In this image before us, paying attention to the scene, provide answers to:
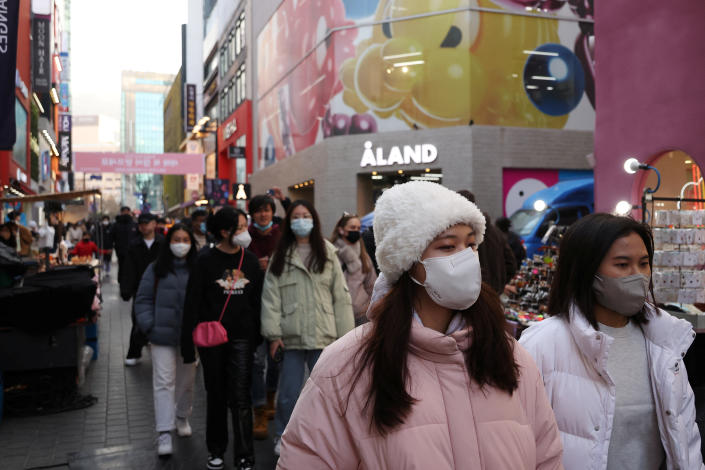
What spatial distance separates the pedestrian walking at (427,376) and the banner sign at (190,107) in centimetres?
6823

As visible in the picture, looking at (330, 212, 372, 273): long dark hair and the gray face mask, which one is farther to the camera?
(330, 212, 372, 273): long dark hair

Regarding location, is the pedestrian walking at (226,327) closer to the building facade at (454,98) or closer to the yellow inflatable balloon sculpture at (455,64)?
the building facade at (454,98)

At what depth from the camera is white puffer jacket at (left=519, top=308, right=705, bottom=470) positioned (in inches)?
99.1

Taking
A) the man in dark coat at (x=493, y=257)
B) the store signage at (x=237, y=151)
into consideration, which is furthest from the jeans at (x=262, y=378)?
the store signage at (x=237, y=151)

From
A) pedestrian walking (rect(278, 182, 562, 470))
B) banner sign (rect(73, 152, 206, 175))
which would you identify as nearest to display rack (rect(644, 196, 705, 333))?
pedestrian walking (rect(278, 182, 562, 470))

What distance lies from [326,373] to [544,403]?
2.26 feet

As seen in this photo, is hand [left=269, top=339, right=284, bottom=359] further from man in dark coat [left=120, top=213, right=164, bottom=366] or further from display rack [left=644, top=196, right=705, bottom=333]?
man in dark coat [left=120, top=213, right=164, bottom=366]

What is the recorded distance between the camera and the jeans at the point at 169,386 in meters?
5.86

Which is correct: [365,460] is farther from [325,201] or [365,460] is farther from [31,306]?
[325,201]

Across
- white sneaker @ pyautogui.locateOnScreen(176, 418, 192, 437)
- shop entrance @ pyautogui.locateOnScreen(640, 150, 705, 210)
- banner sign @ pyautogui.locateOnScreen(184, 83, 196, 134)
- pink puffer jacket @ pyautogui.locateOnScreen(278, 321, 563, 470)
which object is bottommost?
white sneaker @ pyautogui.locateOnScreen(176, 418, 192, 437)

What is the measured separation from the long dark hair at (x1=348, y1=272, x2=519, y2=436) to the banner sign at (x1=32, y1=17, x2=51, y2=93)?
3329cm

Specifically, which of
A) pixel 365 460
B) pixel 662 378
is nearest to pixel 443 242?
pixel 365 460

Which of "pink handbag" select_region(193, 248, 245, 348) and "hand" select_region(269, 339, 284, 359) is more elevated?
"pink handbag" select_region(193, 248, 245, 348)

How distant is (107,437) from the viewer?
636 cm
